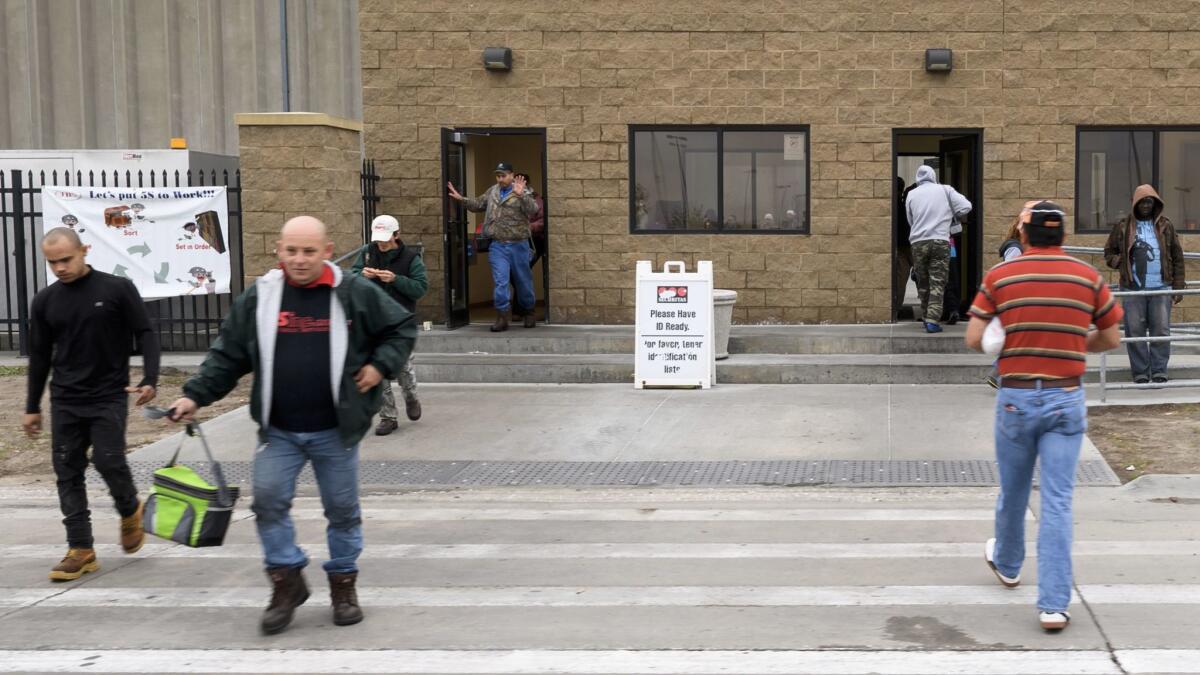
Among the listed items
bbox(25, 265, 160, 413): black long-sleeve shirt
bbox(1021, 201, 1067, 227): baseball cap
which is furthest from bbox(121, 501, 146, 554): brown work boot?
bbox(1021, 201, 1067, 227): baseball cap

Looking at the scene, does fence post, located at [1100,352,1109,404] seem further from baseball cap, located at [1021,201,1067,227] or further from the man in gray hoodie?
baseball cap, located at [1021,201,1067,227]

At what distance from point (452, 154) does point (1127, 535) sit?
9.88 metres

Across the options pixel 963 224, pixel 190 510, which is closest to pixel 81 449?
pixel 190 510

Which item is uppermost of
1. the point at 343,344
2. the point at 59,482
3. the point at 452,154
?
the point at 452,154

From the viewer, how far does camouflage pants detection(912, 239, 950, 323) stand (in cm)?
1462

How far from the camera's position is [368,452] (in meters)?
10.7

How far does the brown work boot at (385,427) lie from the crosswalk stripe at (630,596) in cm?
433

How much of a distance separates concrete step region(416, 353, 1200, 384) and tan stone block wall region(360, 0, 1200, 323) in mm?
2156

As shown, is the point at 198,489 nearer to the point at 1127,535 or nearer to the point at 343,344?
the point at 343,344

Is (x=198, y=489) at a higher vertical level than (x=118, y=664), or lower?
higher

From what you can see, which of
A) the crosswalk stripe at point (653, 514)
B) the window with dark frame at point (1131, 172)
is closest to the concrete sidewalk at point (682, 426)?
the crosswalk stripe at point (653, 514)

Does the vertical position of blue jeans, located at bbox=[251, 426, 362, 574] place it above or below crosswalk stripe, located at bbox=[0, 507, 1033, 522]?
above

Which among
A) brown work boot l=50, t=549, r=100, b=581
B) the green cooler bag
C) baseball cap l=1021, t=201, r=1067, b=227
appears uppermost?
baseball cap l=1021, t=201, r=1067, b=227

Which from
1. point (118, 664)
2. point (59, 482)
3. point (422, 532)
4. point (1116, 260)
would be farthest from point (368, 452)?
point (1116, 260)
